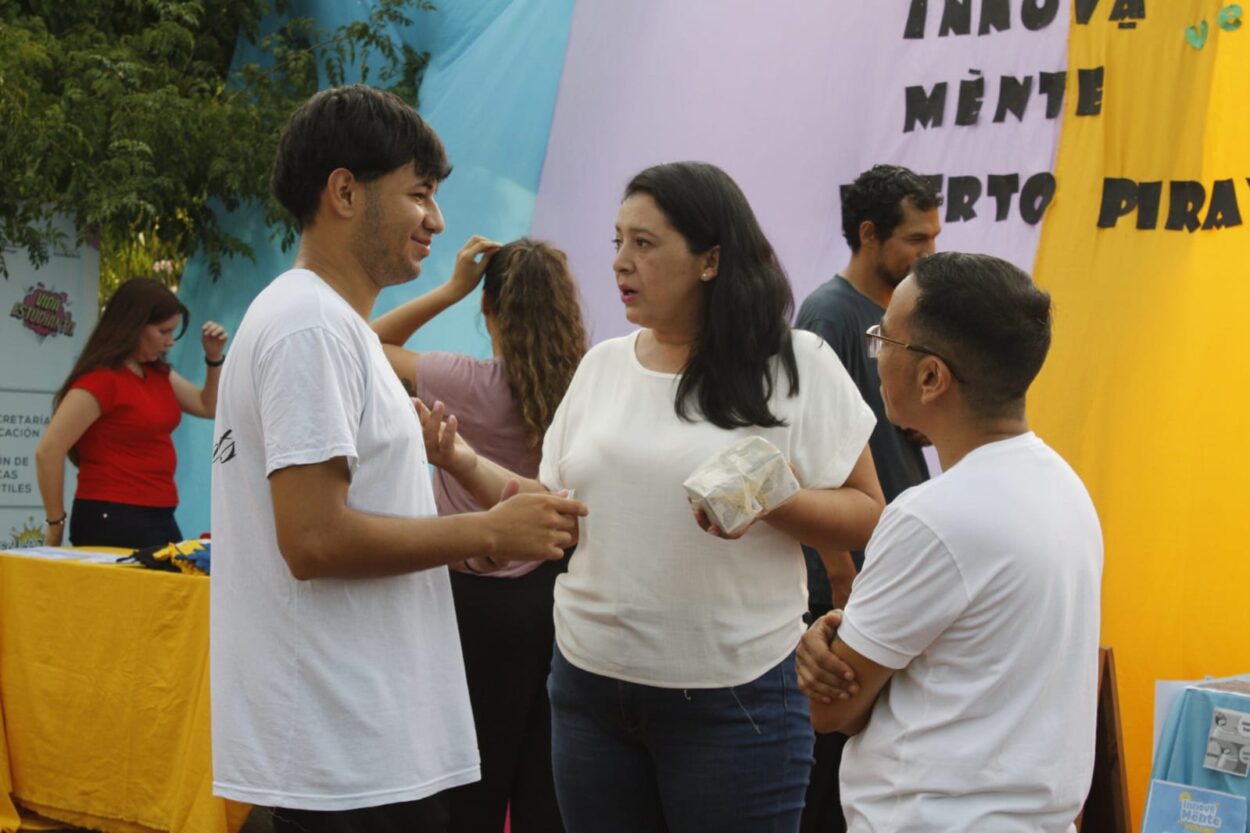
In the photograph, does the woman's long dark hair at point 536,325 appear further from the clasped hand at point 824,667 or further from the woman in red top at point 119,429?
the woman in red top at point 119,429

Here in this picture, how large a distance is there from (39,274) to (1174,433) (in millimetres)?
4985

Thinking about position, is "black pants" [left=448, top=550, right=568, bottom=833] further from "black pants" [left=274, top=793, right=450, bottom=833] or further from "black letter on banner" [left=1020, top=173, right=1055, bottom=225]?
"black letter on banner" [left=1020, top=173, right=1055, bottom=225]

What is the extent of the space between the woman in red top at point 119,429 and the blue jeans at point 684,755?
320cm

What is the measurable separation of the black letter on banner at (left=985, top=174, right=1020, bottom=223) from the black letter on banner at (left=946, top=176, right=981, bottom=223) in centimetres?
5

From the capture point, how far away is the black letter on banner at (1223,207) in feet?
13.0

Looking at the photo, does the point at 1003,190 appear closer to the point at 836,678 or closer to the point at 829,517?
the point at 829,517

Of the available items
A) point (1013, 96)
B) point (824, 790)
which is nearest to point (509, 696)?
point (824, 790)

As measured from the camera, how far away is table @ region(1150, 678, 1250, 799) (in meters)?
3.65

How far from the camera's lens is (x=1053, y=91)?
4.32 m

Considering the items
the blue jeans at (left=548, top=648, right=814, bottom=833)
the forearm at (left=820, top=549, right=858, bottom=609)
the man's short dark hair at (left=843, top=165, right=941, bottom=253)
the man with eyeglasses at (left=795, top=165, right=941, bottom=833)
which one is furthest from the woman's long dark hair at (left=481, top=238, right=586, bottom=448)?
the blue jeans at (left=548, top=648, right=814, bottom=833)

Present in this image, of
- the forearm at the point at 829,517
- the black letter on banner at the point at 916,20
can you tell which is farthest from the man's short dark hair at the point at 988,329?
the black letter on banner at the point at 916,20

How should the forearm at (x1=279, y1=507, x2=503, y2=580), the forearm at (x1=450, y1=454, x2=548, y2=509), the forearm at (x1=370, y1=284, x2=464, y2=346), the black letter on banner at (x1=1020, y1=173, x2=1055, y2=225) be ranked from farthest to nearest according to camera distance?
the black letter on banner at (x1=1020, y1=173, x2=1055, y2=225)
the forearm at (x1=370, y1=284, x2=464, y2=346)
the forearm at (x1=450, y1=454, x2=548, y2=509)
the forearm at (x1=279, y1=507, x2=503, y2=580)

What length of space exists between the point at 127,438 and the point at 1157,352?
11.8ft

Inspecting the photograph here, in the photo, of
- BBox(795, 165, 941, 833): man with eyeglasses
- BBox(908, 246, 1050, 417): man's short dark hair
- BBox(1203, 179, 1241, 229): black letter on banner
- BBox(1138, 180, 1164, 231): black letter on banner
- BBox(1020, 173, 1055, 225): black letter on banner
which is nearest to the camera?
BBox(908, 246, 1050, 417): man's short dark hair
